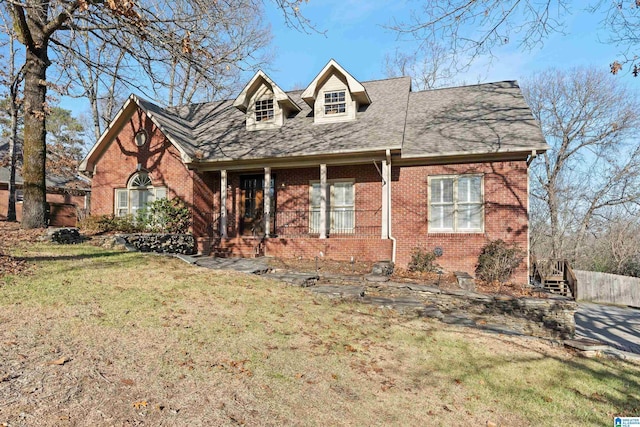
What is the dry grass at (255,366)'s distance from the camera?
345cm

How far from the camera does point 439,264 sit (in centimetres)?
1276

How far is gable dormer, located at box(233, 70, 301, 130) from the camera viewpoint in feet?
49.9

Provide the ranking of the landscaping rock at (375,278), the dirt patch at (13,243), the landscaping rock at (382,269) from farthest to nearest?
1. the landscaping rock at (382,269)
2. the landscaping rock at (375,278)
3. the dirt patch at (13,243)

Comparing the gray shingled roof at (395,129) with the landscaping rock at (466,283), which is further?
the gray shingled roof at (395,129)

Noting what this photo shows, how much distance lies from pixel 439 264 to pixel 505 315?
3.67m

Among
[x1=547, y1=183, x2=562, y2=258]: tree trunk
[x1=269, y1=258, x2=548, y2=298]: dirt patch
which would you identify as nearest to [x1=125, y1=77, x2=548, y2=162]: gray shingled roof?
[x1=269, y1=258, x2=548, y2=298]: dirt patch

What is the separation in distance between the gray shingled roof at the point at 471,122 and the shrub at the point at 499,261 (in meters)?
3.01

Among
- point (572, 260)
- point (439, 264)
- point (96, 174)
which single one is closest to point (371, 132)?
point (439, 264)

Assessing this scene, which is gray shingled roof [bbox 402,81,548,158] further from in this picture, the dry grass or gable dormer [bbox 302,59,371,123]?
the dry grass

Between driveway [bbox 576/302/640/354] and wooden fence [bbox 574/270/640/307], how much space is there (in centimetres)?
104

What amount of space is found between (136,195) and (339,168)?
8394mm

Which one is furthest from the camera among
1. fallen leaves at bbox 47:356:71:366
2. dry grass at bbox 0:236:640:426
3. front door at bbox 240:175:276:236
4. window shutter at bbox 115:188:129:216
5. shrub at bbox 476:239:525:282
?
window shutter at bbox 115:188:129:216

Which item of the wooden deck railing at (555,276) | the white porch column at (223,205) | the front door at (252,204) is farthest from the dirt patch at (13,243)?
the wooden deck railing at (555,276)

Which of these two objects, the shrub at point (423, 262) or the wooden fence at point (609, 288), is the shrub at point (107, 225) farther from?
the wooden fence at point (609, 288)
